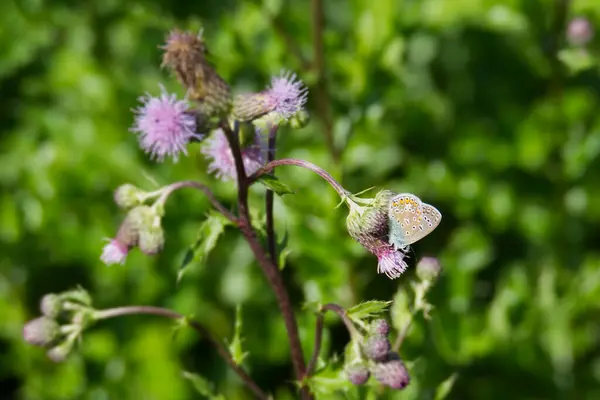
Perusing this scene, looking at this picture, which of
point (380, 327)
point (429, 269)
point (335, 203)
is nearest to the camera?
point (380, 327)

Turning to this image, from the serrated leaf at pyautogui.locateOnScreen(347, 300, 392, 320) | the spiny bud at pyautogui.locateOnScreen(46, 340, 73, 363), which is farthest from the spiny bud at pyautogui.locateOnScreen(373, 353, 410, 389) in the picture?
the spiny bud at pyautogui.locateOnScreen(46, 340, 73, 363)

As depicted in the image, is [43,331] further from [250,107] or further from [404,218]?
[404,218]

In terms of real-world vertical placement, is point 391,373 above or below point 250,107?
below

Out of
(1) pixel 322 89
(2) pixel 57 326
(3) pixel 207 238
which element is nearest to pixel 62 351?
(2) pixel 57 326

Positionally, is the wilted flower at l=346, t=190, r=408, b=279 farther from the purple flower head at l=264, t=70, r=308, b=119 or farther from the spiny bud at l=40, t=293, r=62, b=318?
the spiny bud at l=40, t=293, r=62, b=318

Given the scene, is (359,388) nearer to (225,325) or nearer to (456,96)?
(225,325)

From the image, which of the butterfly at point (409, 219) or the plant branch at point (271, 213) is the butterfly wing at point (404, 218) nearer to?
the butterfly at point (409, 219)
